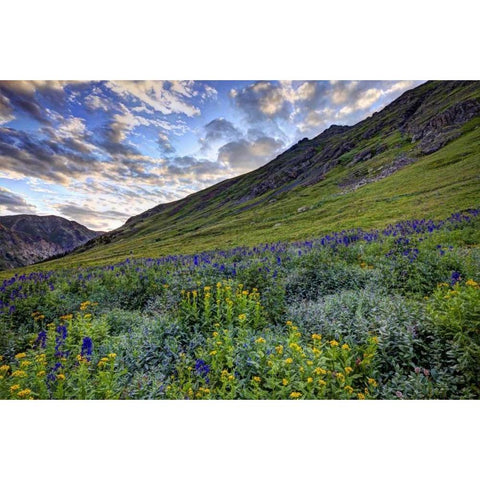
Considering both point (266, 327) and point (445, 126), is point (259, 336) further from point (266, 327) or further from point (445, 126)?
point (445, 126)

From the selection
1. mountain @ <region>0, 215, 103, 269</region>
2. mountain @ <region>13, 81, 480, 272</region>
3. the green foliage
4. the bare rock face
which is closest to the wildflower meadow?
the green foliage

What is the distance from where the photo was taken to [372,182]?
3916 centimetres

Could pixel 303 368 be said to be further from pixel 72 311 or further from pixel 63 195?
pixel 63 195

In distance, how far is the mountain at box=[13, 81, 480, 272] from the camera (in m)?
18.8

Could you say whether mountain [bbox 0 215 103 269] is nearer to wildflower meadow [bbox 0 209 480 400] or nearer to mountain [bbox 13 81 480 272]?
wildflower meadow [bbox 0 209 480 400]

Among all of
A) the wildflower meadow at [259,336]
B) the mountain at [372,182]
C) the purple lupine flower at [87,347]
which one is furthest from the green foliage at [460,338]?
the mountain at [372,182]

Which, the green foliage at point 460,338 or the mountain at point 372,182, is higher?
the mountain at point 372,182

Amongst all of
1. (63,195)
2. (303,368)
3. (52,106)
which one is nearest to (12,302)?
(63,195)

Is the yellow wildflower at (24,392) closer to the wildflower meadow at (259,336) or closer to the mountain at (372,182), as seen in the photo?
the wildflower meadow at (259,336)

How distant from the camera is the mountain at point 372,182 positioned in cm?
1875

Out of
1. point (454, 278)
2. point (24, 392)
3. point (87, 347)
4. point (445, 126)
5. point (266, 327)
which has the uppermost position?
point (445, 126)

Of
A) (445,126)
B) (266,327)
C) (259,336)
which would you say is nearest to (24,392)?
(259,336)

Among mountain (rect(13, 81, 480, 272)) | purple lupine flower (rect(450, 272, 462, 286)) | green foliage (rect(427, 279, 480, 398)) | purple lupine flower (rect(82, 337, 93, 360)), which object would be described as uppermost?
mountain (rect(13, 81, 480, 272))

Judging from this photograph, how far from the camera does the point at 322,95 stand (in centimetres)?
770
